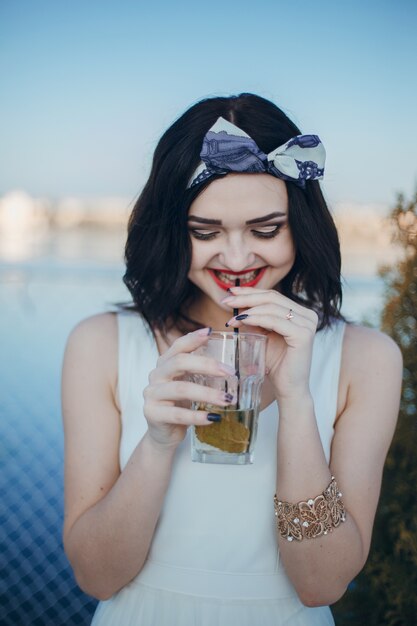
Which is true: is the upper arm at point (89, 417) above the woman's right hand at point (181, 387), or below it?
below

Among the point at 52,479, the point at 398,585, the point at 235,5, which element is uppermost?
the point at 235,5

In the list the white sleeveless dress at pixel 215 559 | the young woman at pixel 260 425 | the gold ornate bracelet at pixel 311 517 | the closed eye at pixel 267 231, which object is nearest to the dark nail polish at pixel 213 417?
the young woman at pixel 260 425

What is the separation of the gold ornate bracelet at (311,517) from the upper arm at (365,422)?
0.14m

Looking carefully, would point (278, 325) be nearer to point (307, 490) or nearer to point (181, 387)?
point (181, 387)

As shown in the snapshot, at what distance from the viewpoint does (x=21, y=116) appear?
9.55 metres

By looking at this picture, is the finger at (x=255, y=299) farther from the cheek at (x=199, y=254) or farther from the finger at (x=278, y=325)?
the cheek at (x=199, y=254)

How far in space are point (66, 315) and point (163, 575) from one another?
6498mm

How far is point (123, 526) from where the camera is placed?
1.84 meters

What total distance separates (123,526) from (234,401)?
1.63ft

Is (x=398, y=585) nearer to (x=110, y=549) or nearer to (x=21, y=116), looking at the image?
(x=110, y=549)

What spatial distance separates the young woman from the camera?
182 cm

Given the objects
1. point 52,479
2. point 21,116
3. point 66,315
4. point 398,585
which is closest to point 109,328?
point 398,585

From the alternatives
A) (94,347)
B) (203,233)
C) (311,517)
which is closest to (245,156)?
(203,233)

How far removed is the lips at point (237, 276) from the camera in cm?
197
